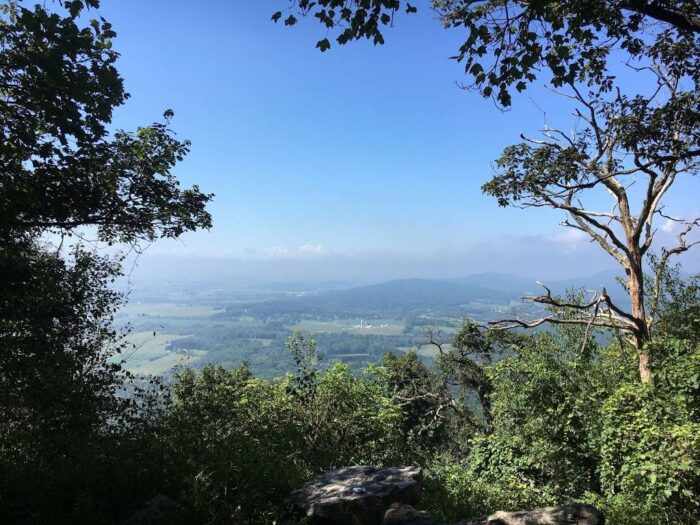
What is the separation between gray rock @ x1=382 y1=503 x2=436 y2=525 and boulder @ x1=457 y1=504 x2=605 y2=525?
2.39 feet

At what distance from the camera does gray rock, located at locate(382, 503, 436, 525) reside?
5.50m

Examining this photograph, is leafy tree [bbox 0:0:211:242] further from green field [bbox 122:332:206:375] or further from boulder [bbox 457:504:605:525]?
boulder [bbox 457:504:605:525]

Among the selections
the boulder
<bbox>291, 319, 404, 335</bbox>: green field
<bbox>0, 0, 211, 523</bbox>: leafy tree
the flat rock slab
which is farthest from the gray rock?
<bbox>291, 319, 404, 335</bbox>: green field

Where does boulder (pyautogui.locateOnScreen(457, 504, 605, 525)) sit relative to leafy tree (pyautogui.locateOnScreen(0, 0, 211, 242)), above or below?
below

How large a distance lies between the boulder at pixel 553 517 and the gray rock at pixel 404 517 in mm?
727

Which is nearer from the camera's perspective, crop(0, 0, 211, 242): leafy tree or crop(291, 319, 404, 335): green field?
crop(0, 0, 211, 242): leafy tree

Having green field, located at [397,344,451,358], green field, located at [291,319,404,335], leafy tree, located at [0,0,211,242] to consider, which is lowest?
green field, located at [291,319,404,335]

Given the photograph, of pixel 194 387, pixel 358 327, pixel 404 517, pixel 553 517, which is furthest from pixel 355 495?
pixel 358 327

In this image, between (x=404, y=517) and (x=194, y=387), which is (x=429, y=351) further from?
(x=404, y=517)

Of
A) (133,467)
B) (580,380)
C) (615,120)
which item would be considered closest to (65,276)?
(133,467)

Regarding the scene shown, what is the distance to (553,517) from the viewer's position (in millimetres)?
5582

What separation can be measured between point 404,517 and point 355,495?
2.46 ft

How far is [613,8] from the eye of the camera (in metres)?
6.16

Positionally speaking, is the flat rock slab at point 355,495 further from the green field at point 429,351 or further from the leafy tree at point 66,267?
the green field at point 429,351
